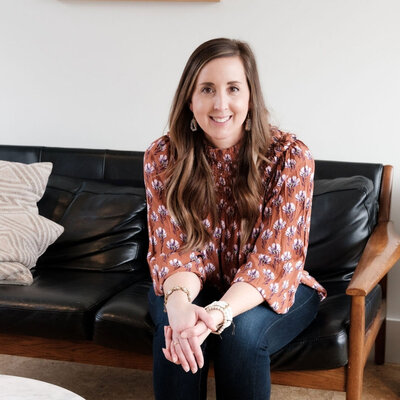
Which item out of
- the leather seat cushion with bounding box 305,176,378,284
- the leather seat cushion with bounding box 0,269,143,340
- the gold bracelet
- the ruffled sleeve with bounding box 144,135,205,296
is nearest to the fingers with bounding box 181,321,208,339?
the gold bracelet

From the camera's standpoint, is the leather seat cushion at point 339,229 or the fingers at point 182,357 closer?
the fingers at point 182,357

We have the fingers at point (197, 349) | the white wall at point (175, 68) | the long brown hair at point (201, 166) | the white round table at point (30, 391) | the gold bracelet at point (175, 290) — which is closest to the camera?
the white round table at point (30, 391)

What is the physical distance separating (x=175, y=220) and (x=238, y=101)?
14.2 inches

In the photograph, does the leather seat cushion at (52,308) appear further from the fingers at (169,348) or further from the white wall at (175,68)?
the white wall at (175,68)

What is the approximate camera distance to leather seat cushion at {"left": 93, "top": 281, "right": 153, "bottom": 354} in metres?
1.79

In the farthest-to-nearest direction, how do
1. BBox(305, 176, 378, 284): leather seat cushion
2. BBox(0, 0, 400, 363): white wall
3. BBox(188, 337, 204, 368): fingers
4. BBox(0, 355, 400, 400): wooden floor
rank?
BBox(0, 0, 400, 363): white wall < BBox(0, 355, 400, 400): wooden floor < BBox(305, 176, 378, 284): leather seat cushion < BBox(188, 337, 204, 368): fingers

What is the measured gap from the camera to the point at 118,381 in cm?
233

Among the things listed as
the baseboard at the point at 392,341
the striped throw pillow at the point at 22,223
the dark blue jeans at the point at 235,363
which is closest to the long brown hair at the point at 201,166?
the dark blue jeans at the point at 235,363

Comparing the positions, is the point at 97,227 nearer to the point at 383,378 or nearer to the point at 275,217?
the point at 275,217

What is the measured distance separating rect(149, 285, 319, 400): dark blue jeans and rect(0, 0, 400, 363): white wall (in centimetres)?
108

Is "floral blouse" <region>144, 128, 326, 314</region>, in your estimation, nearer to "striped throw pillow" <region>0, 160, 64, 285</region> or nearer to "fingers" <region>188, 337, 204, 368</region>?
"fingers" <region>188, 337, 204, 368</region>

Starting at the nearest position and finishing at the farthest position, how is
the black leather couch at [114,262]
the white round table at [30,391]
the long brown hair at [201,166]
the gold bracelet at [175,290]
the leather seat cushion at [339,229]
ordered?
the white round table at [30,391] → the gold bracelet at [175,290] → the long brown hair at [201,166] → the black leather couch at [114,262] → the leather seat cushion at [339,229]

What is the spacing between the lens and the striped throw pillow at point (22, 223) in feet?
6.87

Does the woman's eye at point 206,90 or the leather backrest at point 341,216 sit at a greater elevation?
the woman's eye at point 206,90
